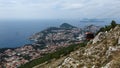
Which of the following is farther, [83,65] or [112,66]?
[83,65]

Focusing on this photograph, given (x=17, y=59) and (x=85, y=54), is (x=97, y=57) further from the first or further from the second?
(x=17, y=59)

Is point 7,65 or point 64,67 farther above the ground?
point 64,67

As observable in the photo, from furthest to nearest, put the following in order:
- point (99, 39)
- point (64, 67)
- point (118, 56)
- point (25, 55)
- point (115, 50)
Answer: point (25, 55) < point (99, 39) < point (64, 67) < point (115, 50) < point (118, 56)

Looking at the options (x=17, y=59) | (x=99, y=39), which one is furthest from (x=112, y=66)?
(x=17, y=59)

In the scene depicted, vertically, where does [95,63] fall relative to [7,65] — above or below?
above

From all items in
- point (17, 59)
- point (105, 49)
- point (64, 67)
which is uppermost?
point (105, 49)

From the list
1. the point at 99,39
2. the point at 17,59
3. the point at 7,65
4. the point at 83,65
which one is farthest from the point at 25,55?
the point at 83,65

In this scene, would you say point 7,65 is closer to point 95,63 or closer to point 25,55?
point 25,55

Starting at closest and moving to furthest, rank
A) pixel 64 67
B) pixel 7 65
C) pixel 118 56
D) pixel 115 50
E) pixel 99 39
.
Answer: pixel 118 56, pixel 115 50, pixel 64 67, pixel 99 39, pixel 7 65

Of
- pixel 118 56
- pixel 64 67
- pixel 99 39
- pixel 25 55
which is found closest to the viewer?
pixel 118 56
